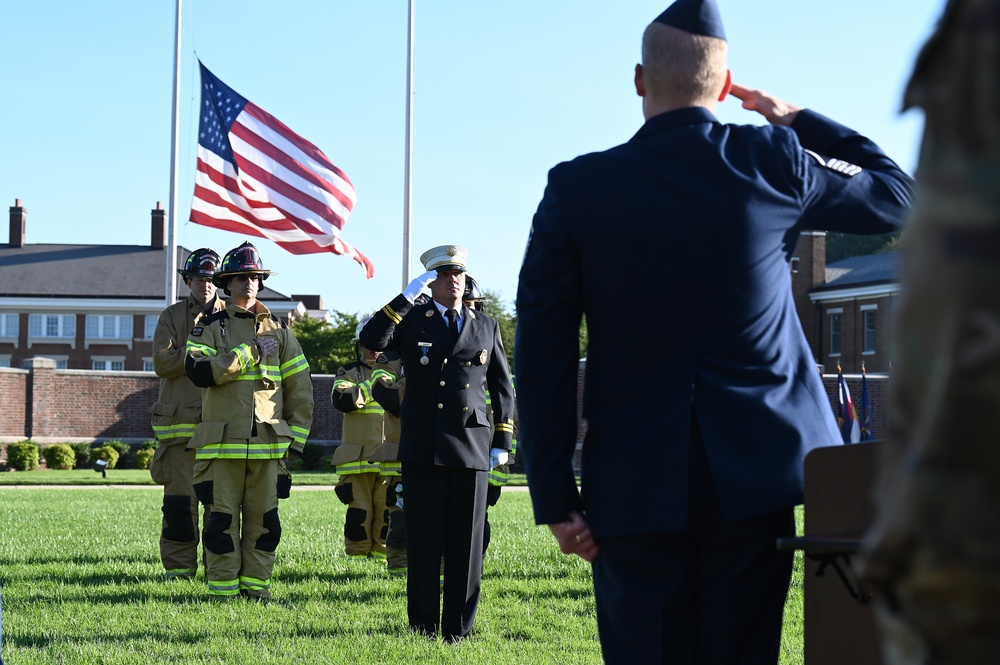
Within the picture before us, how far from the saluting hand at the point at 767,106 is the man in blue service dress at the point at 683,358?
22 cm

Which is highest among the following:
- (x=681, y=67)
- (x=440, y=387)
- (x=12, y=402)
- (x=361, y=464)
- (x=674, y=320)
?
(x=681, y=67)

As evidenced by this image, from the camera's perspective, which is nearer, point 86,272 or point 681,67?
point 681,67

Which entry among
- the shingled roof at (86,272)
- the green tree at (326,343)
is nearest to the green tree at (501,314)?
the green tree at (326,343)

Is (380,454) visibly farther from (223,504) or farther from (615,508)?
(615,508)

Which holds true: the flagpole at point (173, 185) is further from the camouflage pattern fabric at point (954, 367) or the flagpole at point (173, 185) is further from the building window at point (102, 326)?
the building window at point (102, 326)

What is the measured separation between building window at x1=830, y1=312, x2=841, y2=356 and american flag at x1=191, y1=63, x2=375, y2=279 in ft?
160

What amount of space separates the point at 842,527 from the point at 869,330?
58.9m

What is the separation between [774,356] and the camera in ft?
10.8

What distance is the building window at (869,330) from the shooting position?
5897 cm

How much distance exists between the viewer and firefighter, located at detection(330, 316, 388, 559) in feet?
40.5

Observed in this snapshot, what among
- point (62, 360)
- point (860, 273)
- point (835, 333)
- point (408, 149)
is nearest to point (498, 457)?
point (408, 149)

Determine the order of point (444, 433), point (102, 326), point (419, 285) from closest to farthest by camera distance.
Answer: point (444, 433) → point (419, 285) → point (102, 326)

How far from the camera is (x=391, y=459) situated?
39.5 ft

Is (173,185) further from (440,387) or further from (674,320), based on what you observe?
(674,320)
